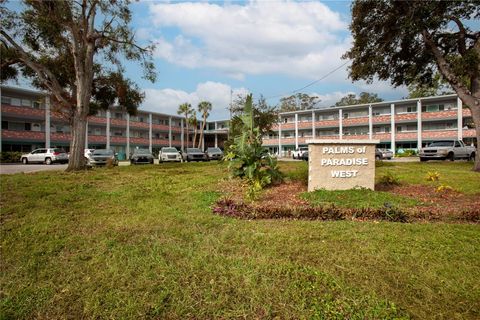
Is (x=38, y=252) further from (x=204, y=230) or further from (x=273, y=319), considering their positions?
(x=273, y=319)

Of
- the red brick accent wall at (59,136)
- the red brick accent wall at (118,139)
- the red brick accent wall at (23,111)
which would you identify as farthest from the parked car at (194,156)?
the red brick accent wall at (118,139)

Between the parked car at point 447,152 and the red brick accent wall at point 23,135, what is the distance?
44.9 meters

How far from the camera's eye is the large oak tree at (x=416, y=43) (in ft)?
48.9

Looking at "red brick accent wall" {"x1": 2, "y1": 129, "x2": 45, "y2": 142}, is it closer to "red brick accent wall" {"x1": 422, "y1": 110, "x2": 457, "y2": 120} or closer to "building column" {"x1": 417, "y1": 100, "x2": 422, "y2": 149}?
"building column" {"x1": 417, "y1": 100, "x2": 422, "y2": 149}

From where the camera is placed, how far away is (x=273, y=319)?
279 cm

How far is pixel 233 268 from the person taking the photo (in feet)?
11.5

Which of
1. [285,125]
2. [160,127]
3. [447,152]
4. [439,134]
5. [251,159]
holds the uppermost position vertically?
[285,125]

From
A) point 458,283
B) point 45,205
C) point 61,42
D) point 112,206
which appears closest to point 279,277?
point 458,283

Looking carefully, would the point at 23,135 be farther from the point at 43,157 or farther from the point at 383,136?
the point at 383,136

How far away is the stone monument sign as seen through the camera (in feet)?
27.4

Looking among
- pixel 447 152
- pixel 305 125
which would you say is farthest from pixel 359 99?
pixel 447 152

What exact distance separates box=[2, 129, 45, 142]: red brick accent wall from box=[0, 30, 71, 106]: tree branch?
28.3 m

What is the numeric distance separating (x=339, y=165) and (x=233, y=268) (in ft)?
18.8

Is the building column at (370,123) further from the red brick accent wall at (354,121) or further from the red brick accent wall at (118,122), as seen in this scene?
the red brick accent wall at (118,122)
